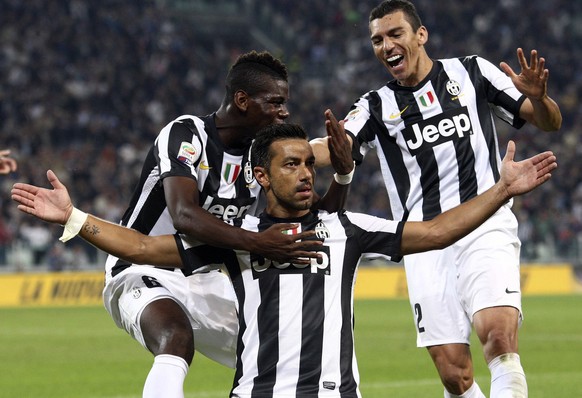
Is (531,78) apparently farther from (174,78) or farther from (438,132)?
(174,78)

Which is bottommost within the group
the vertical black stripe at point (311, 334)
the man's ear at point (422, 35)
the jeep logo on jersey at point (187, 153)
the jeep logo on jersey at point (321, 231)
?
the vertical black stripe at point (311, 334)

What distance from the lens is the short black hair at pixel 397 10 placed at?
671 centimetres

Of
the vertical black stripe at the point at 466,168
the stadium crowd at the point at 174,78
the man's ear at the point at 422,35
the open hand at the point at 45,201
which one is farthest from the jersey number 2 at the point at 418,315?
the stadium crowd at the point at 174,78

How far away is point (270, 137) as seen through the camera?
5.11m

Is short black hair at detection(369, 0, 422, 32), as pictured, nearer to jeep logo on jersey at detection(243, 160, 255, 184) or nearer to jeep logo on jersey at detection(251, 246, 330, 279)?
jeep logo on jersey at detection(243, 160, 255, 184)

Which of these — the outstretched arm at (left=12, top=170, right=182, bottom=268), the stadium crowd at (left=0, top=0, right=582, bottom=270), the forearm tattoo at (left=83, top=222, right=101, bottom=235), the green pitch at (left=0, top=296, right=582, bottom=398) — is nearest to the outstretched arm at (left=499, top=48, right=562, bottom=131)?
the outstretched arm at (left=12, top=170, right=182, bottom=268)

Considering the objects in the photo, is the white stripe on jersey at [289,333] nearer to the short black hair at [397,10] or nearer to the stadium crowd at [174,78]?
the short black hair at [397,10]

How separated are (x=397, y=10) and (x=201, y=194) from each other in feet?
5.59

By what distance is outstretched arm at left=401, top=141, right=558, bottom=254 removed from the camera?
16.3 feet

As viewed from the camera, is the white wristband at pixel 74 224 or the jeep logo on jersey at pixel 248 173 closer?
the white wristband at pixel 74 224

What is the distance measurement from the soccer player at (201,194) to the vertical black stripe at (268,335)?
83 cm

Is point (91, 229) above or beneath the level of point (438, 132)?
beneath

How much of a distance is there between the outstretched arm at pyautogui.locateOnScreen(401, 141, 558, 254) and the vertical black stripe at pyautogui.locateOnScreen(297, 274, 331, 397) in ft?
1.53

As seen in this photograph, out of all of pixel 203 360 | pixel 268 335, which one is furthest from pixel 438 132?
pixel 203 360
